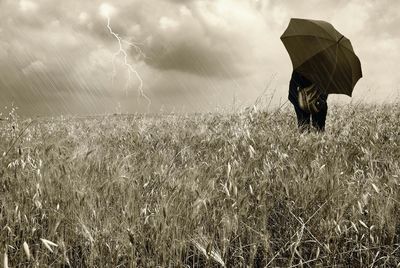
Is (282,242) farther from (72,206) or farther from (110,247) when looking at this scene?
(72,206)

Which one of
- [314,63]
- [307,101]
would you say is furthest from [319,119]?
[314,63]

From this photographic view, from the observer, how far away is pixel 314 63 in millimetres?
6500

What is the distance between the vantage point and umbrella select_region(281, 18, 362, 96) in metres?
6.48

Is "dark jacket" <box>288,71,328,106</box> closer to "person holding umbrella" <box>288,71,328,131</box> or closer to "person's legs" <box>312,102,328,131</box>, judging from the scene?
"person holding umbrella" <box>288,71,328,131</box>

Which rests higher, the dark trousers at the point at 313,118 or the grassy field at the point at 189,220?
the dark trousers at the point at 313,118

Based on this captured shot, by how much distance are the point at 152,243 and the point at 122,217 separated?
0.88ft

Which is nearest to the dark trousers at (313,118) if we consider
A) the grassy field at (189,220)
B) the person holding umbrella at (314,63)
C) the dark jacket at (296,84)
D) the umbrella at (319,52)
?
the person holding umbrella at (314,63)

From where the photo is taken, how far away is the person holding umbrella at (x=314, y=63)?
21.3ft

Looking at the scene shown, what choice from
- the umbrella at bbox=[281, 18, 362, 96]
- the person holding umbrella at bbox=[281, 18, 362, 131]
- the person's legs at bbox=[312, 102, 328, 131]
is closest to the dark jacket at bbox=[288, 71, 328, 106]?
the person holding umbrella at bbox=[281, 18, 362, 131]

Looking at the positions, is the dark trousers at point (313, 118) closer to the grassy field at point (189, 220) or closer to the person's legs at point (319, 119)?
the person's legs at point (319, 119)

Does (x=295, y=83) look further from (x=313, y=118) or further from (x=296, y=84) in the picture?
(x=313, y=118)

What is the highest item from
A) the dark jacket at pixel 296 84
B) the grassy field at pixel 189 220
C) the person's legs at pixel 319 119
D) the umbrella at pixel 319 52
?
the umbrella at pixel 319 52

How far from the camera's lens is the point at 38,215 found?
2305 mm

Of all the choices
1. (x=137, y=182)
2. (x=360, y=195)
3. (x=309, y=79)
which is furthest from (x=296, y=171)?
(x=309, y=79)
